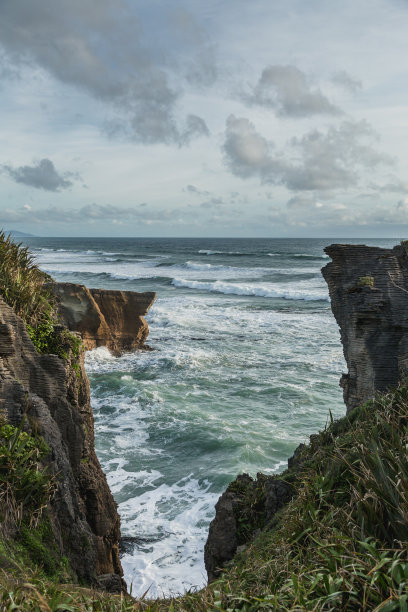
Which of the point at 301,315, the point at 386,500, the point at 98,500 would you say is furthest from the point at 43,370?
the point at 301,315

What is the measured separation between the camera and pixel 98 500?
7.17 meters

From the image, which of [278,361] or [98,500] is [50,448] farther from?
[278,361]

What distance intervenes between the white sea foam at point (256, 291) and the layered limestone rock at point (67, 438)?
32273 mm

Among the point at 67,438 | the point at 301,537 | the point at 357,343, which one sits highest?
the point at 357,343

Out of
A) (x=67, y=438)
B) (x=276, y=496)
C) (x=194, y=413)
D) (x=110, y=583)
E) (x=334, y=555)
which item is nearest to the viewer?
(x=334, y=555)

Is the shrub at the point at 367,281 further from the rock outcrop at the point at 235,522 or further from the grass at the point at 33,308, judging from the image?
the grass at the point at 33,308

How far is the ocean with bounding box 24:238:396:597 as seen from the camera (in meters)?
9.19

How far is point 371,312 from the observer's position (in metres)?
7.60

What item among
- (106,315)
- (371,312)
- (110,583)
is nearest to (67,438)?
(110,583)

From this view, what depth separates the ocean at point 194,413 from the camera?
919cm

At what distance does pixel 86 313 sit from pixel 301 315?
53.2 ft

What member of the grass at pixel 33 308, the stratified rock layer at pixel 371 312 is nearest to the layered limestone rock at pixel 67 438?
the grass at pixel 33 308

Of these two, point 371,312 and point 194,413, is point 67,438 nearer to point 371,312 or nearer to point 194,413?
point 371,312

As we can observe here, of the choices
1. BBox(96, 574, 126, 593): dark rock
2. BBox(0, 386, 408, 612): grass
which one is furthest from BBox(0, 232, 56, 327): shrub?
BBox(0, 386, 408, 612): grass
